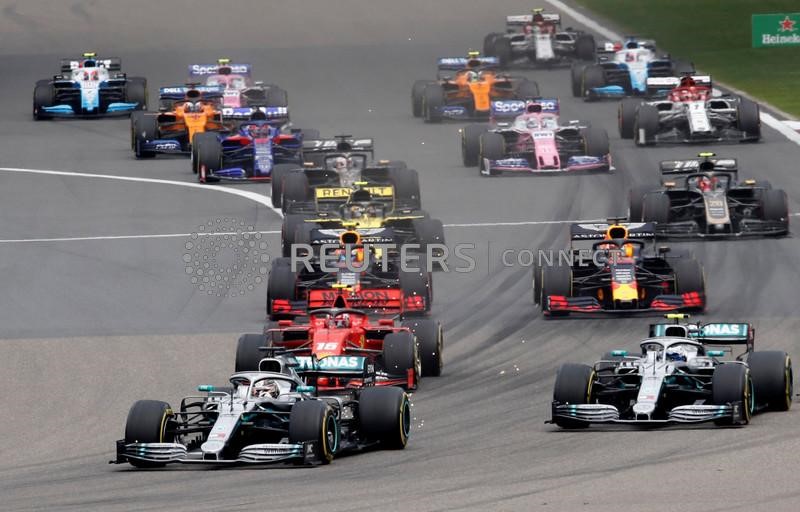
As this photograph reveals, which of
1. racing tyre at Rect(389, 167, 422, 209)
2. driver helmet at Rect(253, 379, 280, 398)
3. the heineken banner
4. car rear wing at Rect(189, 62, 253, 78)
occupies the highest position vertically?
the heineken banner

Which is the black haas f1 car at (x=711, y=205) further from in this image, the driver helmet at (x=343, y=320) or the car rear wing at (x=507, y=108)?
the driver helmet at (x=343, y=320)

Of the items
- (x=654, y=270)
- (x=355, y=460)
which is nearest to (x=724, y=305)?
(x=654, y=270)

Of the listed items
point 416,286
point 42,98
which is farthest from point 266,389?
point 42,98

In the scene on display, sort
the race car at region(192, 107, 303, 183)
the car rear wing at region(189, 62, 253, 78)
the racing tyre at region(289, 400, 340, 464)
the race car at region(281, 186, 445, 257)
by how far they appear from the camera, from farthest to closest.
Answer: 1. the car rear wing at region(189, 62, 253, 78)
2. the race car at region(192, 107, 303, 183)
3. the race car at region(281, 186, 445, 257)
4. the racing tyre at region(289, 400, 340, 464)

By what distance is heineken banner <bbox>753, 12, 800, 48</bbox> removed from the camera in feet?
216

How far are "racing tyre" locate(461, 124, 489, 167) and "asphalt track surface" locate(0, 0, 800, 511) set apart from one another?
42 centimetres

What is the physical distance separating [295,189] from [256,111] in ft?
22.6

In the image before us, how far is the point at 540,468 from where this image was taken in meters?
21.1

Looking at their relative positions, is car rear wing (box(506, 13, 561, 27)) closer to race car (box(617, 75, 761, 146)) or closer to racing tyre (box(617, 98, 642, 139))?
racing tyre (box(617, 98, 642, 139))

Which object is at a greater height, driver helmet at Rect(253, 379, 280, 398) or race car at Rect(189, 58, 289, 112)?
race car at Rect(189, 58, 289, 112)

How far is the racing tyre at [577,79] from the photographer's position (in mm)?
56906

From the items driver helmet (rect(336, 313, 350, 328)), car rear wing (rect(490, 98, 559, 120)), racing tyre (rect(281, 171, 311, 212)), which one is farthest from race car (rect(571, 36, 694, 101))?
driver helmet (rect(336, 313, 350, 328))

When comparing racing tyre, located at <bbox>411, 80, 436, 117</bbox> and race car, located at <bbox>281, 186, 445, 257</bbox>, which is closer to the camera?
race car, located at <bbox>281, 186, 445, 257</bbox>

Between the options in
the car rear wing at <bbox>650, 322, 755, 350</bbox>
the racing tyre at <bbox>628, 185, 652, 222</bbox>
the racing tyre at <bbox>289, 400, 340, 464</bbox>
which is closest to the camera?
the racing tyre at <bbox>289, 400, 340, 464</bbox>
